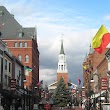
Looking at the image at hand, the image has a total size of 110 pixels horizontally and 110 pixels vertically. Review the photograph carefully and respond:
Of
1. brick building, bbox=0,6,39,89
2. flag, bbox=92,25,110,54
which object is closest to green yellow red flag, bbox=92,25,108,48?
flag, bbox=92,25,110,54

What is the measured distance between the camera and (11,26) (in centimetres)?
12338

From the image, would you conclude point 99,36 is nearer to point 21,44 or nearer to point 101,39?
point 101,39

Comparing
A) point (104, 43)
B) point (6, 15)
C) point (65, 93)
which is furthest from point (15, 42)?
point (104, 43)

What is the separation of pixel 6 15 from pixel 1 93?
6977 cm

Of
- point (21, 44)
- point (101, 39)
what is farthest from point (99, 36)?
point (21, 44)

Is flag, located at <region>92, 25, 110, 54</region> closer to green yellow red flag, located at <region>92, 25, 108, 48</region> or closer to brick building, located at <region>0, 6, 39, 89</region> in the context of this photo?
green yellow red flag, located at <region>92, 25, 108, 48</region>

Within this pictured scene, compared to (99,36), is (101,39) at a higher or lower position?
lower

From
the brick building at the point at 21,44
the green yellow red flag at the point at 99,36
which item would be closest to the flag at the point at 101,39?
the green yellow red flag at the point at 99,36

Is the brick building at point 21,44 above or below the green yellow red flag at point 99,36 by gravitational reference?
above

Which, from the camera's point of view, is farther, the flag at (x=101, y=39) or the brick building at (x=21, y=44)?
the brick building at (x=21, y=44)

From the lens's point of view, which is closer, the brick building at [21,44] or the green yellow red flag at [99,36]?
the green yellow red flag at [99,36]

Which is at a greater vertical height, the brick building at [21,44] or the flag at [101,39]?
the brick building at [21,44]

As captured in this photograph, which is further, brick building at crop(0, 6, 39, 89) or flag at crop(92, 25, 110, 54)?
brick building at crop(0, 6, 39, 89)

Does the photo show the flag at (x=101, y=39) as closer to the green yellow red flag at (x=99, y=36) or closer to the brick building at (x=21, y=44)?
the green yellow red flag at (x=99, y=36)
